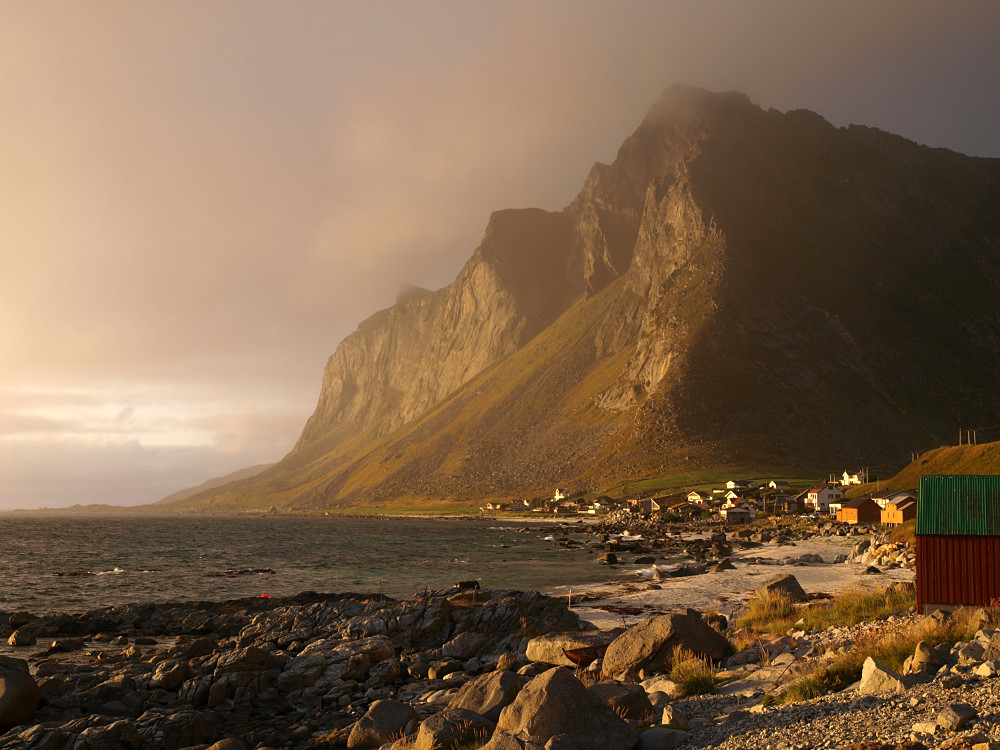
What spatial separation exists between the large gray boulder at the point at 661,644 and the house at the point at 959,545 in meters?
8.85

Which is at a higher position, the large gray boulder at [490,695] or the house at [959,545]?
the house at [959,545]

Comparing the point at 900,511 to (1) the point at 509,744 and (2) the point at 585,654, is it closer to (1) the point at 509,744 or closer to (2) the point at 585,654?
(2) the point at 585,654

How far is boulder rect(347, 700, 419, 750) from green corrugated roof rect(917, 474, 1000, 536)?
1847 cm

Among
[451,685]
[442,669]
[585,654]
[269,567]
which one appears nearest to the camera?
[585,654]

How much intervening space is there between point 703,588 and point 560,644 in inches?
877

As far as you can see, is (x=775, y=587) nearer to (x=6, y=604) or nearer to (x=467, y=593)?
(x=467, y=593)

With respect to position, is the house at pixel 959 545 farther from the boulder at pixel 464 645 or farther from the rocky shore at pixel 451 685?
the boulder at pixel 464 645

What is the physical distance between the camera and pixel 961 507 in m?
24.4

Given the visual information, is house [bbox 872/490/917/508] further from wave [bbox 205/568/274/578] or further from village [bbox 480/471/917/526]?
wave [bbox 205/568/274/578]

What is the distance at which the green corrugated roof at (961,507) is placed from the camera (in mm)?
23844

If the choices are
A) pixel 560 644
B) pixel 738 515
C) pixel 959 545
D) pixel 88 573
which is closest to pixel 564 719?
pixel 560 644

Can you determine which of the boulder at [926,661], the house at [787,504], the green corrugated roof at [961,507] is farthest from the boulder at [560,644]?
the house at [787,504]

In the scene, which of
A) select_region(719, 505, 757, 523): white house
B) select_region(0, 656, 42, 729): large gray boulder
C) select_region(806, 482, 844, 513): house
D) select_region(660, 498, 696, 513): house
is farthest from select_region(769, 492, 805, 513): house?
select_region(0, 656, 42, 729): large gray boulder

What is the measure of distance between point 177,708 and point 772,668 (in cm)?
1880
